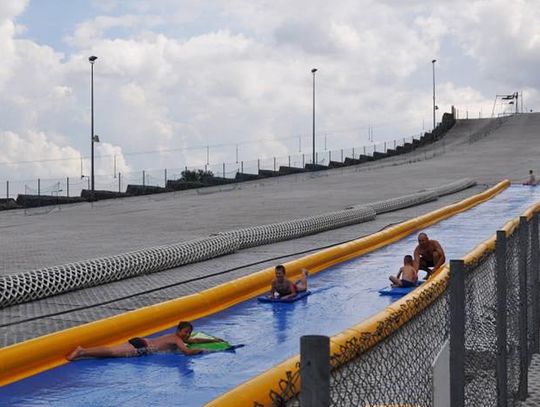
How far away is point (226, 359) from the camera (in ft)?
32.1

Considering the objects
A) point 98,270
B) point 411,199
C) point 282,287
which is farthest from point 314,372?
point 411,199

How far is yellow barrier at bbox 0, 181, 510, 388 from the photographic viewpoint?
9.07 meters

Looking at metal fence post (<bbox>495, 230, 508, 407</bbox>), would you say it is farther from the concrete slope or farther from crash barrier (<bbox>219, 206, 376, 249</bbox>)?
crash barrier (<bbox>219, 206, 376, 249</bbox>)

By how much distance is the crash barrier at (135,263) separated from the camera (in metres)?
12.7

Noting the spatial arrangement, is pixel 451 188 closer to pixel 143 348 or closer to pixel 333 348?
pixel 143 348

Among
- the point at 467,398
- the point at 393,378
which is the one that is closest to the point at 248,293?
the point at 467,398

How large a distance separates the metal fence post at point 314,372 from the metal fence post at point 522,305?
5.25 metres

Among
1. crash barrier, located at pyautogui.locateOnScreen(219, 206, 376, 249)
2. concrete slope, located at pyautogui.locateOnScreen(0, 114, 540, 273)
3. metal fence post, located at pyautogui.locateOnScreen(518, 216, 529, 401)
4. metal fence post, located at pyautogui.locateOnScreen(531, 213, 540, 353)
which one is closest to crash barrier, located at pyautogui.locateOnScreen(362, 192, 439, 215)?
crash barrier, located at pyautogui.locateOnScreen(219, 206, 376, 249)

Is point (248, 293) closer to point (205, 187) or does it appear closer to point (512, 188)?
point (512, 188)

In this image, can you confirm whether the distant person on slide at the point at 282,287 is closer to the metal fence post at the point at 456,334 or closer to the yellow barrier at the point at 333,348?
the yellow barrier at the point at 333,348

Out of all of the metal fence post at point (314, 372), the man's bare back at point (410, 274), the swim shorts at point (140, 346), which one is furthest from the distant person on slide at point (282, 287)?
the metal fence post at point (314, 372)

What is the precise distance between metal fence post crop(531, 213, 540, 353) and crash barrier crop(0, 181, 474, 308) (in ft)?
22.6

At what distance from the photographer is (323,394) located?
8.98ft

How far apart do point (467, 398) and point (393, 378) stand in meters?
1.21
